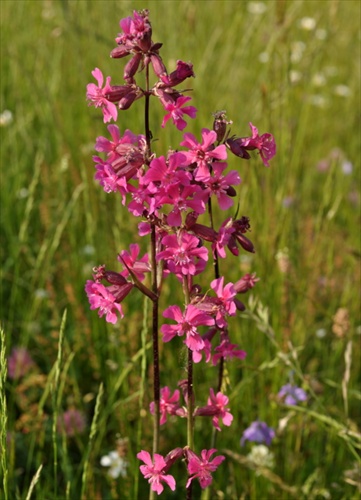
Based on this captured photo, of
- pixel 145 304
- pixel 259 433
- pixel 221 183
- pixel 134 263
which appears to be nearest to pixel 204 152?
pixel 221 183

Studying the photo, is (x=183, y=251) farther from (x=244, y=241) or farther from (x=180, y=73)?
(x=180, y=73)

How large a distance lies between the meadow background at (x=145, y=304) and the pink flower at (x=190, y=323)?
0.27 m

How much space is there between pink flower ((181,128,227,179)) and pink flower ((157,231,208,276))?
11cm

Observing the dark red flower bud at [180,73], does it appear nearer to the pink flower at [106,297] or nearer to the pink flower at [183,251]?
the pink flower at [183,251]

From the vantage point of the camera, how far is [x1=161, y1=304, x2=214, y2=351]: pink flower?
120 cm

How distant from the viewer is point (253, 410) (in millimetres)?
2287

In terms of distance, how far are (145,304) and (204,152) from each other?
0.50 meters

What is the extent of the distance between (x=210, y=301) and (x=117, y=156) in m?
0.32

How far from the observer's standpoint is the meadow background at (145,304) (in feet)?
6.32

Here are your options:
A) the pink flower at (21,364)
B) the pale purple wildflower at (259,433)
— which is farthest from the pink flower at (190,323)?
the pink flower at (21,364)

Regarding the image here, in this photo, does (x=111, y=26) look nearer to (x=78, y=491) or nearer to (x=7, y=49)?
(x=7, y=49)

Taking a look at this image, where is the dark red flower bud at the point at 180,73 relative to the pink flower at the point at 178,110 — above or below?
above

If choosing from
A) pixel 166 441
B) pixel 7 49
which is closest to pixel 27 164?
pixel 7 49

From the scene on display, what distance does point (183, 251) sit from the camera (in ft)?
3.88
